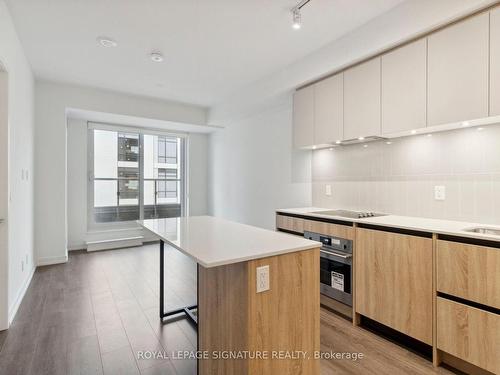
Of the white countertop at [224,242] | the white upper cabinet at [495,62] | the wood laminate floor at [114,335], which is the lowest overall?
the wood laminate floor at [114,335]

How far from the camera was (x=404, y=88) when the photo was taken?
7.46 feet

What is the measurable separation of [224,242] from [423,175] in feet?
6.39

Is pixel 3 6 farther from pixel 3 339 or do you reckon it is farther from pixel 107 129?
pixel 107 129

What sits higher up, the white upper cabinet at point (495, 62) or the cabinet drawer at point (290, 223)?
the white upper cabinet at point (495, 62)

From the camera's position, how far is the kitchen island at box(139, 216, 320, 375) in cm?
133

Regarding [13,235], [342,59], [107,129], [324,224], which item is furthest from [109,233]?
[342,59]

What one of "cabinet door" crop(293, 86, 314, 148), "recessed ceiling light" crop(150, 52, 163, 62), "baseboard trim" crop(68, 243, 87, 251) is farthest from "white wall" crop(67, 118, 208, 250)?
"cabinet door" crop(293, 86, 314, 148)

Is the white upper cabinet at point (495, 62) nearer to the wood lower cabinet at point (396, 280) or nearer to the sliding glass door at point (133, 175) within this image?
the wood lower cabinet at point (396, 280)

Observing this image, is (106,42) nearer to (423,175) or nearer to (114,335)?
(114,335)

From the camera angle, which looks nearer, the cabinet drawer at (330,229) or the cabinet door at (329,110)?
the cabinet drawer at (330,229)

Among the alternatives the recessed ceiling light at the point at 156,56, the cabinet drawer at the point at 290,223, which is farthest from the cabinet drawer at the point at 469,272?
the recessed ceiling light at the point at 156,56

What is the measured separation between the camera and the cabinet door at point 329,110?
282cm

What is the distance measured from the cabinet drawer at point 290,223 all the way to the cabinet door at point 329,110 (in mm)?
905

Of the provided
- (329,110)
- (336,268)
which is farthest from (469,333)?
(329,110)
